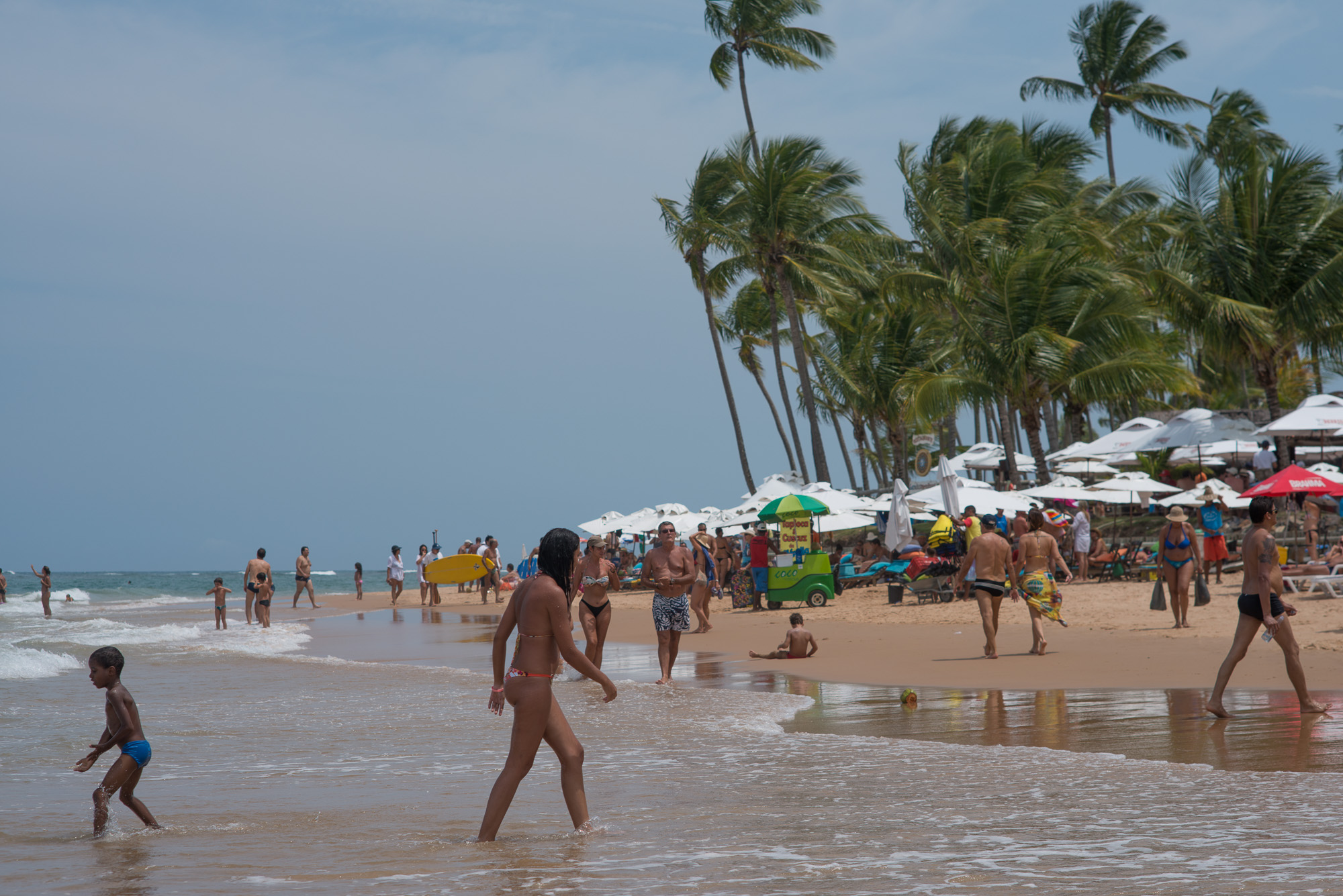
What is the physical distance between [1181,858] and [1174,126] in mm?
38384

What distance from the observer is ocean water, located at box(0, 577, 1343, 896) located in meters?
4.16

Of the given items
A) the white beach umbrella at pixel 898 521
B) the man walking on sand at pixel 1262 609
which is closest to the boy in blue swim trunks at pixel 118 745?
the man walking on sand at pixel 1262 609

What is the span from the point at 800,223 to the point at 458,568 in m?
12.8

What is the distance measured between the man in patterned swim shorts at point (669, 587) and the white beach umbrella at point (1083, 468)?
18.4 meters

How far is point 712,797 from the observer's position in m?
5.67

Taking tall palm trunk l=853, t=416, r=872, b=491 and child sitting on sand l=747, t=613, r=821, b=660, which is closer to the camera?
child sitting on sand l=747, t=613, r=821, b=660

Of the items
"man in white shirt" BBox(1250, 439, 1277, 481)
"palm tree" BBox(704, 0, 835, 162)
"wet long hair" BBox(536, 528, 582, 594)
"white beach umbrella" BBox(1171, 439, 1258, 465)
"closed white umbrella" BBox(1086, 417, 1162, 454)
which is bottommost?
"wet long hair" BBox(536, 528, 582, 594)

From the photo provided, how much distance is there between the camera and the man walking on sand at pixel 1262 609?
7004 millimetres

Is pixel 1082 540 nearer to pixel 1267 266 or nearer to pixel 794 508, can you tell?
pixel 794 508

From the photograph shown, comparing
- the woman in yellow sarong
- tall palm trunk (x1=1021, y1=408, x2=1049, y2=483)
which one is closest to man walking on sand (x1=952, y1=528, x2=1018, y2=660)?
the woman in yellow sarong

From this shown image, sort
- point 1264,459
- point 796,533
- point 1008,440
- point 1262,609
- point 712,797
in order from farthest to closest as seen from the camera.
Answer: point 1008,440, point 1264,459, point 796,533, point 1262,609, point 712,797

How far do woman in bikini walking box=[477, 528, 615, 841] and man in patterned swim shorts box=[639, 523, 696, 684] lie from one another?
5.59 meters

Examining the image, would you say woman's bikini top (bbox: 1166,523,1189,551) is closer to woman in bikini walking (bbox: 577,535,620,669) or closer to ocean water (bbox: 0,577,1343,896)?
ocean water (bbox: 0,577,1343,896)

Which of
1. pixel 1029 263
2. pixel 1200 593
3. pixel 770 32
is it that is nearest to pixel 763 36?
pixel 770 32
